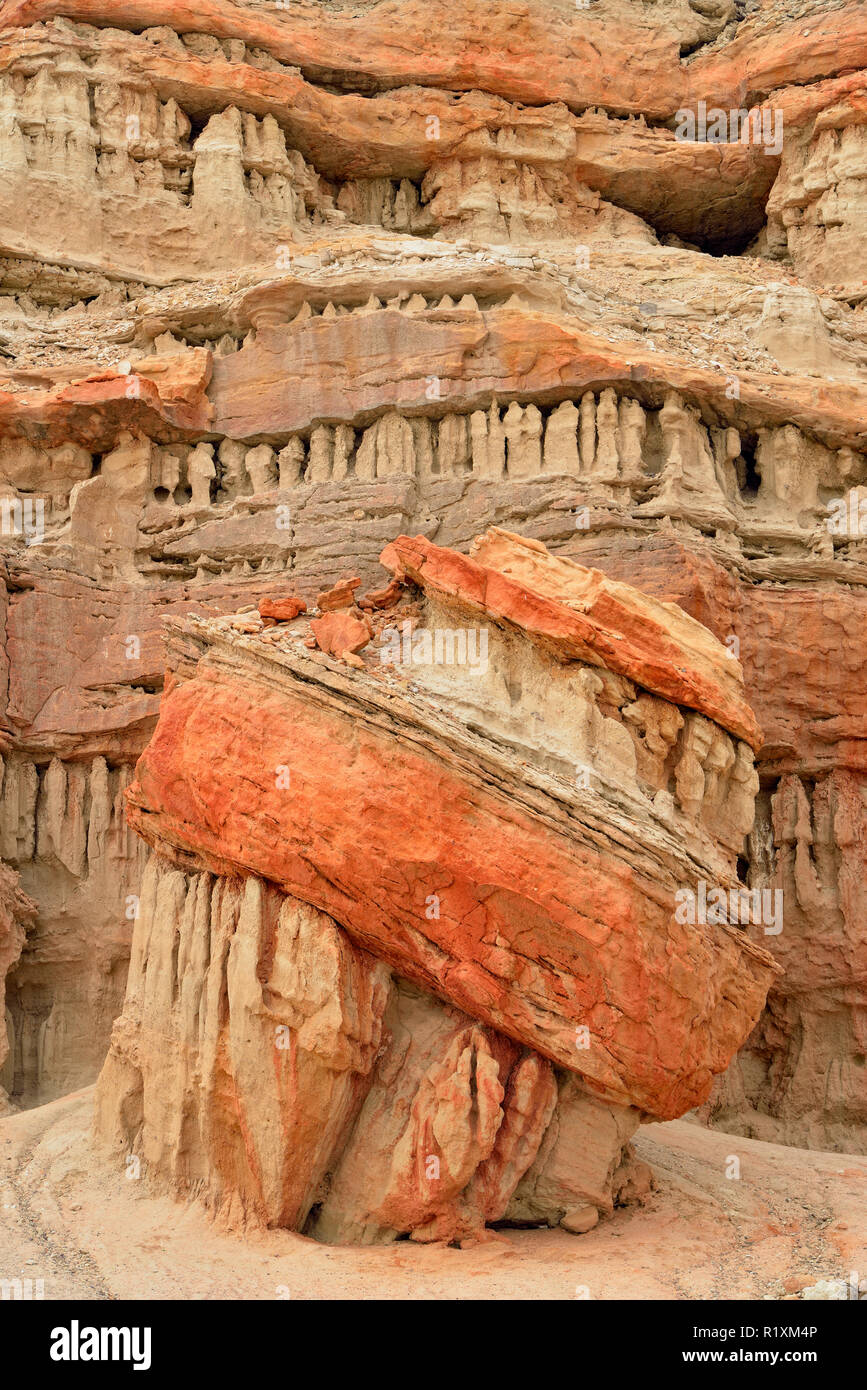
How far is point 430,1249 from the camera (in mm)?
10742

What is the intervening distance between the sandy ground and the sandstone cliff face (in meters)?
3.52

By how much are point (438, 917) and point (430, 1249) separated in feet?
8.25

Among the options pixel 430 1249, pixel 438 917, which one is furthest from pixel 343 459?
pixel 430 1249

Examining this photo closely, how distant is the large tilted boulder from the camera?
35.7 ft

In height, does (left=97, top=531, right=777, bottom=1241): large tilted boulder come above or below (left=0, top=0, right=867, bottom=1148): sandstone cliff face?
below

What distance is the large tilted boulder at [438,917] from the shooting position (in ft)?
35.7

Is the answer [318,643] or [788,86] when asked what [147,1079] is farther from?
[788,86]

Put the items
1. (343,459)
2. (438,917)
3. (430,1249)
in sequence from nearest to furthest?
Answer: 1. (430,1249)
2. (438,917)
3. (343,459)

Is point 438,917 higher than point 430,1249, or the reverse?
point 438,917

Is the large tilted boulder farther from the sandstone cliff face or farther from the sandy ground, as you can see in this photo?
the sandstone cliff face

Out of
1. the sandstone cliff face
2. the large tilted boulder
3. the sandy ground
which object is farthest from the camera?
the sandstone cliff face

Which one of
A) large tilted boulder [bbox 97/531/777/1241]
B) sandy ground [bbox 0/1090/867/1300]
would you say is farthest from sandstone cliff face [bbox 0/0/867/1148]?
sandy ground [bbox 0/1090/867/1300]

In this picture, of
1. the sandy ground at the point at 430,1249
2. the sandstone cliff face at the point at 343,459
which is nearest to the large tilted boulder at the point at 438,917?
the sandy ground at the point at 430,1249

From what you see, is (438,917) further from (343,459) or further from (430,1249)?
(343,459)
